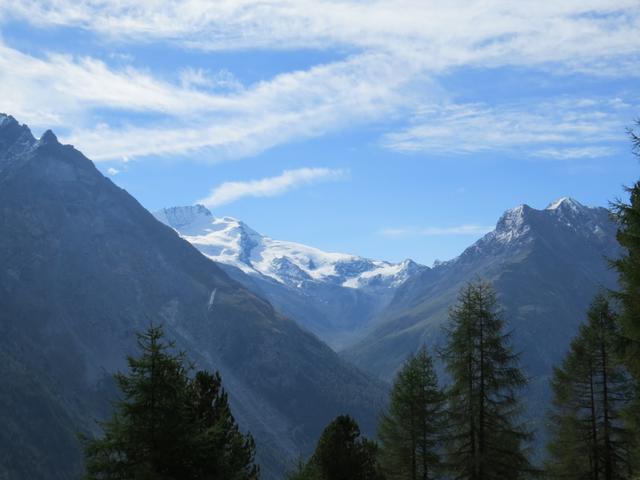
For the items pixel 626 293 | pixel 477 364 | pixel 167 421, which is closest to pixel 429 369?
pixel 477 364

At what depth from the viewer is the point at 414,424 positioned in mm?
34594

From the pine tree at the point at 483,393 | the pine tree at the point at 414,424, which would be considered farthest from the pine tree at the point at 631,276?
the pine tree at the point at 414,424

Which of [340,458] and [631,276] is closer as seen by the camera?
[631,276]

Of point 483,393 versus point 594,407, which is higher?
point 483,393

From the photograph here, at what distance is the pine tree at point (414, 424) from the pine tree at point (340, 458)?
170cm

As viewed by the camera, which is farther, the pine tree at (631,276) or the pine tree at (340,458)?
the pine tree at (340,458)

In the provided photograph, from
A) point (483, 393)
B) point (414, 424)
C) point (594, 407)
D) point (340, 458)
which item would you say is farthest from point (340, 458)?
point (594, 407)

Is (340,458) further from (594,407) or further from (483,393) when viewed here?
(594,407)

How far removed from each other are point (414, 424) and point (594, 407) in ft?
29.0

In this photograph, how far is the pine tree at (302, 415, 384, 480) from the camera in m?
37.6

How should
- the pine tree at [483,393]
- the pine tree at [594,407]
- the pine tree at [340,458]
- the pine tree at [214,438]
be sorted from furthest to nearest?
1. the pine tree at [340,458]
2. the pine tree at [594,407]
3. the pine tree at [483,393]
4. the pine tree at [214,438]

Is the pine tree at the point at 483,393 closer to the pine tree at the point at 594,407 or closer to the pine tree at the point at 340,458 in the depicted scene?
the pine tree at the point at 594,407

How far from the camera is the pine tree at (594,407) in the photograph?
33594 millimetres

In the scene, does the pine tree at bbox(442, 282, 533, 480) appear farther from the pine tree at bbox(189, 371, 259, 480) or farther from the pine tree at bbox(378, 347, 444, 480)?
the pine tree at bbox(189, 371, 259, 480)
